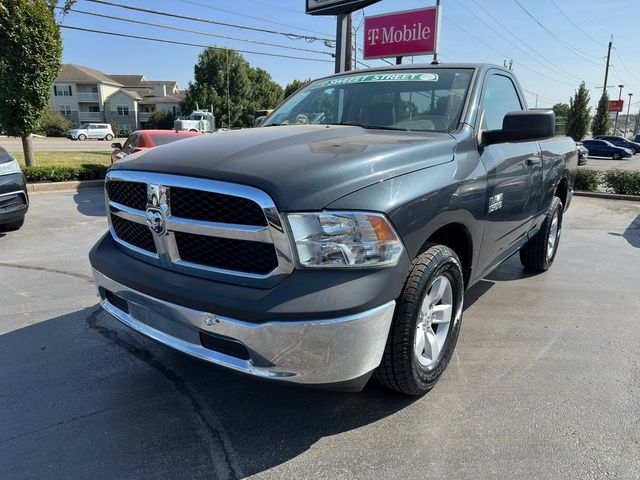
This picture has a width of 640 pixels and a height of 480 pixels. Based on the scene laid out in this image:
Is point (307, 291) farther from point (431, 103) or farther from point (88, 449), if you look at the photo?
point (431, 103)

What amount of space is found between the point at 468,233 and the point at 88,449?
2370mm

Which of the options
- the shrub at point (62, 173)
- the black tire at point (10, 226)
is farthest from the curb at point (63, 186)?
the black tire at point (10, 226)

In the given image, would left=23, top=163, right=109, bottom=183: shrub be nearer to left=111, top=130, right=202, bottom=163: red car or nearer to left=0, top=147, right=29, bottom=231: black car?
left=111, top=130, right=202, bottom=163: red car

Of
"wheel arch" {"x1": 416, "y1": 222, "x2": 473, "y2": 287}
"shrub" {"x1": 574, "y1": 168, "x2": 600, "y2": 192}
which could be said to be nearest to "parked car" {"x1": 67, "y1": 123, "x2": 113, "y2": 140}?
"shrub" {"x1": 574, "y1": 168, "x2": 600, "y2": 192}

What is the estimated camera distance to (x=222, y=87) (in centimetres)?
5181

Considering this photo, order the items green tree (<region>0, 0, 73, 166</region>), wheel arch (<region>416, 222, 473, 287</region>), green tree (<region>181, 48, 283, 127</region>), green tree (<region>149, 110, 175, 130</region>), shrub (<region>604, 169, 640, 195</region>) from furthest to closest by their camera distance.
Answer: green tree (<region>149, 110, 175, 130</region>) → green tree (<region>181, 48, 283, 127</region>) → shrub (<region>604, 169, 640, 195</region>) → green tree (<region>0, 0, 73, 166</region>) → wheel arch (<region>416, 222, 473, 287</region>)

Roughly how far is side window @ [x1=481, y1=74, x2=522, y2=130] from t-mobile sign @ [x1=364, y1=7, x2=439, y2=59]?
10.9 meters

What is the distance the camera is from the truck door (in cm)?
328

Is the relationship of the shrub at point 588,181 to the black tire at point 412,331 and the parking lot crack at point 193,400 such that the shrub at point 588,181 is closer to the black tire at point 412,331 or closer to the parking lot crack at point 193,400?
the black tire at point 412,331

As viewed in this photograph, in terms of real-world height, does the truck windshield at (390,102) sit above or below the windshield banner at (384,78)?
below

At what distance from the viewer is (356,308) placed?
2033 millimetres

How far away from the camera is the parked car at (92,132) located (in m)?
52.4

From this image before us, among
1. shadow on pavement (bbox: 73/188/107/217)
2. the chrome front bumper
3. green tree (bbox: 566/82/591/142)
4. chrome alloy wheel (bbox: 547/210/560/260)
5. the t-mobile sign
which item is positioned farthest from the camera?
green tree (bbox: 566/82/591/142)

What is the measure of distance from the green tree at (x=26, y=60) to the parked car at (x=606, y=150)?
126 feet
